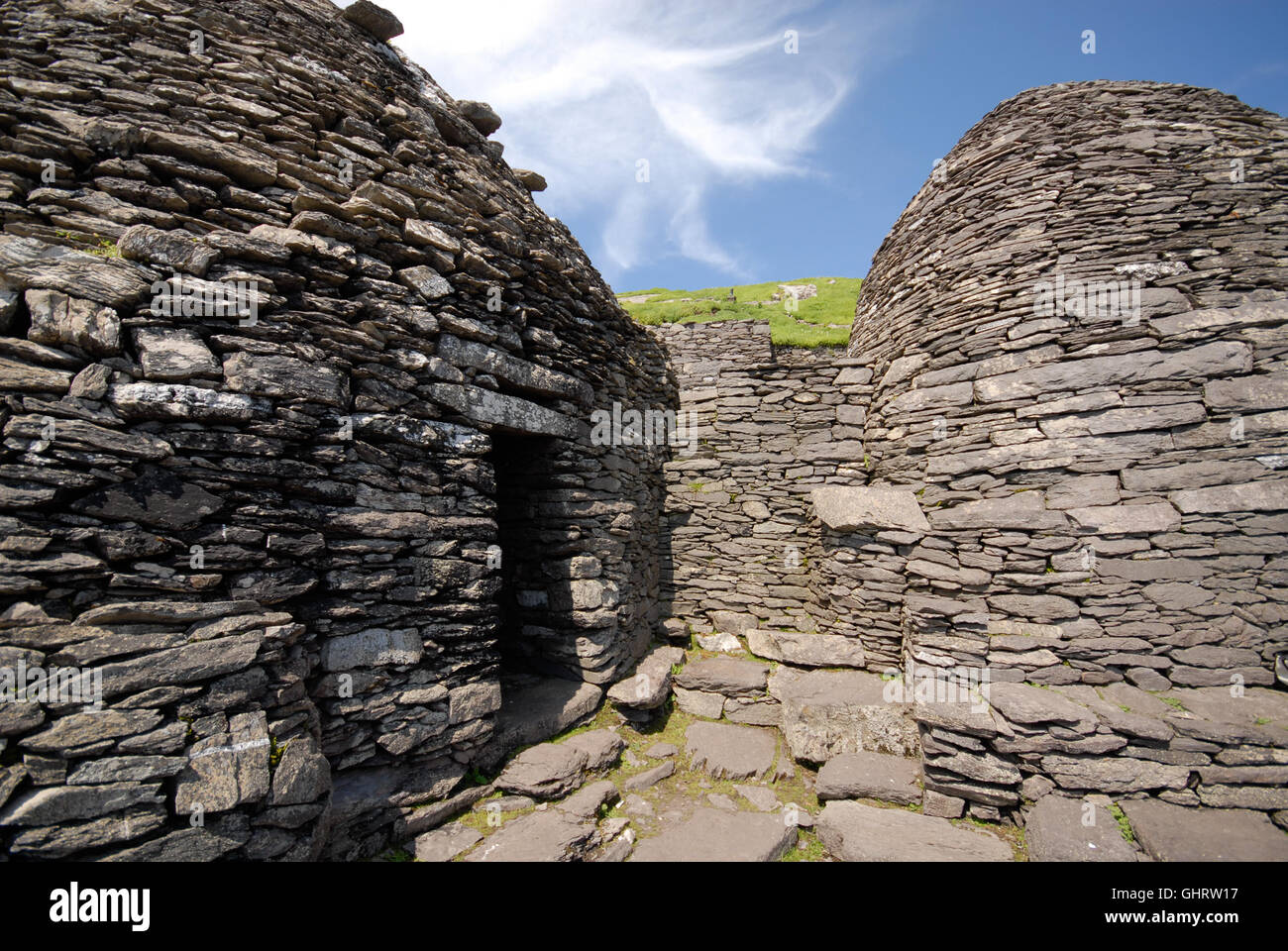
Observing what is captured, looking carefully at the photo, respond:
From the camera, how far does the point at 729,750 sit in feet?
21.9

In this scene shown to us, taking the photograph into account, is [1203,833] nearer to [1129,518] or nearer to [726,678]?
[1129,518]

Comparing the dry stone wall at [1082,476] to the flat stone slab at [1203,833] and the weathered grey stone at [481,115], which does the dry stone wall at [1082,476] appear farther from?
the weathered grey stone at [481,115]

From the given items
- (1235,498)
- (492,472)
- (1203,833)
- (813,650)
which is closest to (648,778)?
(813,650)

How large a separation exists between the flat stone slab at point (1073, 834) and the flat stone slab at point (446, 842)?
5.39 m

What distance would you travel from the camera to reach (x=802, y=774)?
20.7 feet

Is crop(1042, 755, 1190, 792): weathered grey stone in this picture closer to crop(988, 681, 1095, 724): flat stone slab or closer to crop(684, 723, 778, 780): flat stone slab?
crop(988, 681, 1095, 724): flat stone slab

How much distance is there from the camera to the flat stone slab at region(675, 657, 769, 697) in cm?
773

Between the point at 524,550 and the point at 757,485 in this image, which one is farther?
the point at 757,485

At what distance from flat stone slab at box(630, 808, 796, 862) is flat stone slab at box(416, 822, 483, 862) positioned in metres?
1.63

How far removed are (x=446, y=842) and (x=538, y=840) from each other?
0.86m

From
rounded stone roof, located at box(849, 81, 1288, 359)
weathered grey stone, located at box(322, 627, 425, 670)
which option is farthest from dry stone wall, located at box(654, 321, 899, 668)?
weathered grey stone, located at box(322, 627, 425, 670)

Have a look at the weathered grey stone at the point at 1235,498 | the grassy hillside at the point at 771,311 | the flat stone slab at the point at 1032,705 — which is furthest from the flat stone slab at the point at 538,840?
the grassy hillside at the point at 771,311

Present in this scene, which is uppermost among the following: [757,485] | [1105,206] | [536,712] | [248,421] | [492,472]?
[1105,206]

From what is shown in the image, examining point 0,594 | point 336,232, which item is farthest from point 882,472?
point 0,594
